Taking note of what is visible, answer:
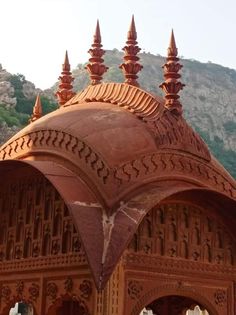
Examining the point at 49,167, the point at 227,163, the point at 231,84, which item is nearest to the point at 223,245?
the point at 49,167

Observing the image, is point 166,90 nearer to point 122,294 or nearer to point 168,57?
point 168,57

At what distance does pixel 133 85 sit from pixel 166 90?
47 centimetres

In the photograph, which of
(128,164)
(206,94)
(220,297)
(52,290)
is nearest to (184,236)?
(220,297)

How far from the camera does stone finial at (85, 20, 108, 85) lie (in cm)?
805

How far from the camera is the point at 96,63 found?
809 cm

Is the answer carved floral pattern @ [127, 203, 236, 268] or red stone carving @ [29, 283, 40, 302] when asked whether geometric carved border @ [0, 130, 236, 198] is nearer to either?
carved floral pattern @ [127, 203, 236, 268]

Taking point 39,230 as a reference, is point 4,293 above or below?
below

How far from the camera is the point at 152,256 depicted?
6477mm

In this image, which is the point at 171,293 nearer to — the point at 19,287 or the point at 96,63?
the point at 19,287

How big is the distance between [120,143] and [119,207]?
73 cm

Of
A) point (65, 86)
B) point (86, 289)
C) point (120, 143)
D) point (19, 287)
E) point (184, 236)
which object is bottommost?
point (86, 289)

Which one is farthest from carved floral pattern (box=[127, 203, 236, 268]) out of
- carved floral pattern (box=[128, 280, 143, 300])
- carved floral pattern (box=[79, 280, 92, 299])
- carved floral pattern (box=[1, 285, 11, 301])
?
carved floral pattern (box=[1, 285, 11, 301])

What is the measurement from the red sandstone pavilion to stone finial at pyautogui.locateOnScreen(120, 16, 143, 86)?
0.01 m

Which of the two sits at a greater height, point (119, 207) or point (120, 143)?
point (120, 143)
